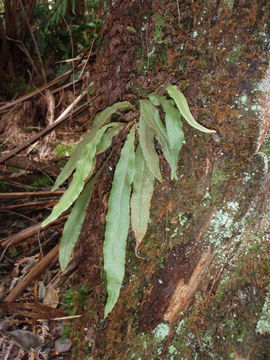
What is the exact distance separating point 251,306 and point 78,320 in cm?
53

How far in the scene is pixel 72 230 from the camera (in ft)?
3.34

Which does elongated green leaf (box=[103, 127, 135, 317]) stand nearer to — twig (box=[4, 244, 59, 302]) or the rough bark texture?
the rough bark texture

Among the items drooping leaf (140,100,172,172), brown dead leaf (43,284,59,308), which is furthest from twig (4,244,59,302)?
drooping leaf (140,100,172,172)

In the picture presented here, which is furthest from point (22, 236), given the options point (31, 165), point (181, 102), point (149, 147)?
point (181, 102)

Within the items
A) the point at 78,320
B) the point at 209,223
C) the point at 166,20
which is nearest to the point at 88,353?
the point at 78,320

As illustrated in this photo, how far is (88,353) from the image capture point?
1083 millimetres

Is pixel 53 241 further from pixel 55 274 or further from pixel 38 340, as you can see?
pixel 38 340

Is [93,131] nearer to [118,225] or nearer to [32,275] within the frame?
[118,225]

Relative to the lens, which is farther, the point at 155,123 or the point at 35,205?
the point at 35,205

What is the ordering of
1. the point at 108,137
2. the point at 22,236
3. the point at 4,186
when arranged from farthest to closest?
1. the point at 4,186
2. the point at 22,236
3. the point at 108,137

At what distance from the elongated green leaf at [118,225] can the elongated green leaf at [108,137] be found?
1.7 inches

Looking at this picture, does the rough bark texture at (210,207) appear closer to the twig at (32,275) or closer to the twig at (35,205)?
the twig at (32,275)

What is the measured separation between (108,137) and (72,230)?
10.2 inches

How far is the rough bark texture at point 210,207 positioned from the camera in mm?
884
